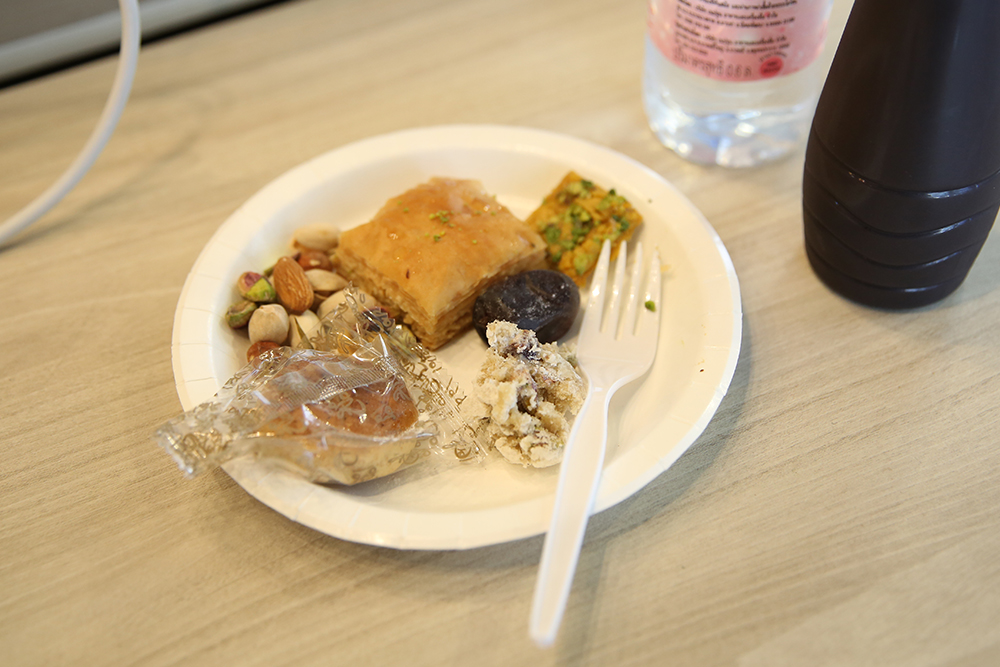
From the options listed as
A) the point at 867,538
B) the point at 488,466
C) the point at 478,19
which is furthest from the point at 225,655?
the point at 478,19

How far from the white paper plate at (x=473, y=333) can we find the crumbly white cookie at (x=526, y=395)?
0.11 feet

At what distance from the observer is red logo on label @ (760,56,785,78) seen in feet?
2.85

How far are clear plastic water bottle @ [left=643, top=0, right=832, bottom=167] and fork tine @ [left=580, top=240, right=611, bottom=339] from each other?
28 centimetres

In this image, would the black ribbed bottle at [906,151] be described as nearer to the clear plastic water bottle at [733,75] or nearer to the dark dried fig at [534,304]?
the clear plastic water bottle at [733,75]

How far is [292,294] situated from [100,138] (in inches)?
17.1

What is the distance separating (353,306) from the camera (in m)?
0.80

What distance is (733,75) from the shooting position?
34.8 inches

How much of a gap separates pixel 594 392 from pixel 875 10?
0.42 metres

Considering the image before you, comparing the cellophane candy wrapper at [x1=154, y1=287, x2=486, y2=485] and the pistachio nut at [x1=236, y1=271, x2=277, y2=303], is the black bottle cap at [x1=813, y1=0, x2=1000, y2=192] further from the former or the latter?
the pistachio nut at [x1=236, y1=271, x2=277, y2=303]

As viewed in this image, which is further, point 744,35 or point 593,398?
point 744,35

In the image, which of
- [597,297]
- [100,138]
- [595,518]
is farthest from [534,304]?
[100,138]

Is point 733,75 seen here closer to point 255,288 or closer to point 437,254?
point 437,254

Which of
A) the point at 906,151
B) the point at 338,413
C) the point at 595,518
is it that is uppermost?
the point at 906,151

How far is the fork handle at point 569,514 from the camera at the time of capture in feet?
1.67
